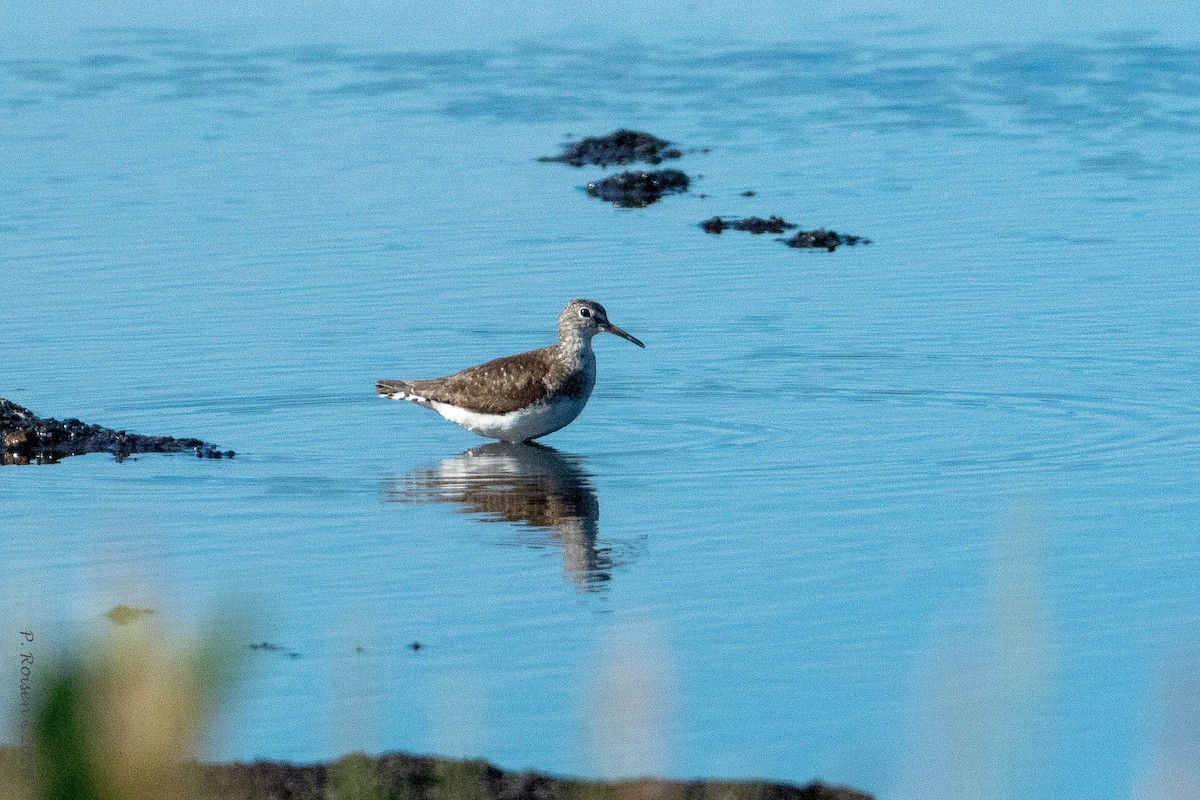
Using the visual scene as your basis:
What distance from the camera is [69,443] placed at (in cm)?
1432

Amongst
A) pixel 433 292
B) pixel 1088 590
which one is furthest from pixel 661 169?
pixel 1088 590

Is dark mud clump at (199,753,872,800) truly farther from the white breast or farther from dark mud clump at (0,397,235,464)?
the white breast

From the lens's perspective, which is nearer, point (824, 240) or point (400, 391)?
point (400, 391)

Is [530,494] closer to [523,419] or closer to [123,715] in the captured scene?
[523,419]

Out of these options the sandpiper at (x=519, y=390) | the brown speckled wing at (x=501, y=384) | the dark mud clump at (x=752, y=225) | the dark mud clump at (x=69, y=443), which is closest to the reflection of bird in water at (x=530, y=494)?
the sandpiper at (x=519, y=390)

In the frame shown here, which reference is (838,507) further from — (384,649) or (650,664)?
(650,664)

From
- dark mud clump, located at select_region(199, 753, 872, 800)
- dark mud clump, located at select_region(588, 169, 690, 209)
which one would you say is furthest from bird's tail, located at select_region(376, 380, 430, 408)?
dark mud clump, located at select_region(588, 169, 690, 209)

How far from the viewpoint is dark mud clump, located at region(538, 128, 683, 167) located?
27.2 m

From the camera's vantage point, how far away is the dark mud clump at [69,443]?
46.7 feet

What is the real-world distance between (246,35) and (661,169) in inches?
668

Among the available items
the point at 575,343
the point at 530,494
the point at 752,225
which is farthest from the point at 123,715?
the point at 752,225

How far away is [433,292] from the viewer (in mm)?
19188

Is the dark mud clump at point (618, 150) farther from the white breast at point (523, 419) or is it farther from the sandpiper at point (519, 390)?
the white breast at point (523, 419)

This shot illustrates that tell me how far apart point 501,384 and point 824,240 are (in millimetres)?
7422
